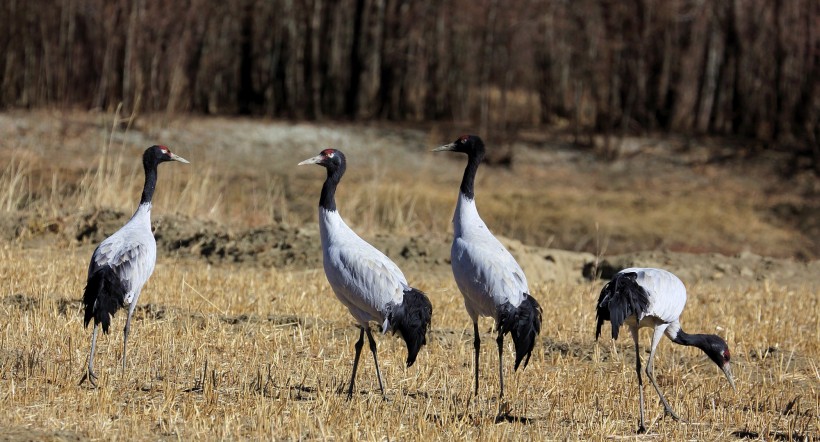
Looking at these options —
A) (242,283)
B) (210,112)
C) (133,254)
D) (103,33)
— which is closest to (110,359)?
(133,254)

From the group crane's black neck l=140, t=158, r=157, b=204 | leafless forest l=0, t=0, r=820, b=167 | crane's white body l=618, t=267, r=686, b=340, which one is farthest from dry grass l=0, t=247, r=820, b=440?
leafless forest l=0, t=0, r=820, b=167

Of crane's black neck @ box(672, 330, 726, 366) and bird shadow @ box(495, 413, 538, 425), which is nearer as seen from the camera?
bird shadow @ box(495, 413, 538, 425)

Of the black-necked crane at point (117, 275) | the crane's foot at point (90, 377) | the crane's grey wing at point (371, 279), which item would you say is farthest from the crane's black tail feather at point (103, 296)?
the crane's grey wing at point (371, 279)

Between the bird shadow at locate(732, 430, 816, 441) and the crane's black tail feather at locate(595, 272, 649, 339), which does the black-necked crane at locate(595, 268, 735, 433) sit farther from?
the bird shadow at locate(732, 430, 816, 441)

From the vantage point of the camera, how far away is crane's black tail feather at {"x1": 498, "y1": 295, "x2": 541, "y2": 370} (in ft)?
24.2

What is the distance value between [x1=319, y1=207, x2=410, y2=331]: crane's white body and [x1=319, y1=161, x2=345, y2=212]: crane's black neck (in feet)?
0.65

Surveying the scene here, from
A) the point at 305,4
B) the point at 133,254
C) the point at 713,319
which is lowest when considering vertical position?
the point at 713,319

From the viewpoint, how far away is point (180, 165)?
1908 cm

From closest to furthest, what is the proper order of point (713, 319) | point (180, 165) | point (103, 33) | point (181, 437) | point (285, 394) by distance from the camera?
point (181, 437) → point (285, 394) → point (713, 319) → point (180, 165) → point (103, 33)

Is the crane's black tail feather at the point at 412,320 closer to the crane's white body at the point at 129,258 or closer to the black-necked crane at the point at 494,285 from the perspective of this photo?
the black-necked crane at the point at 494,285

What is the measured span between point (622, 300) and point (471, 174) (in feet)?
5.40

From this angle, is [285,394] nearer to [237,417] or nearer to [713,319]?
[237,417]

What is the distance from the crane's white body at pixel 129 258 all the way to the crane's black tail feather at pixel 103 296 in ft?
0.26

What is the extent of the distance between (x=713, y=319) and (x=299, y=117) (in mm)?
16012
